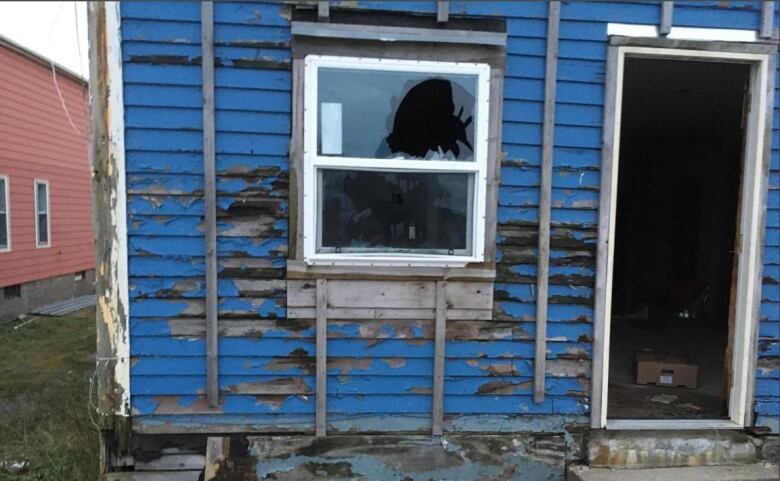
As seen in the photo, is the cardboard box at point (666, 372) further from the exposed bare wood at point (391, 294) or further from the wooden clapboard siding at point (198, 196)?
the wooden clapboard siding at point (198, 196)

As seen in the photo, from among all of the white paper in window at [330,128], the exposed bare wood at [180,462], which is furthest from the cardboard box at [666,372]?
the exposed bare wood at [180,462]

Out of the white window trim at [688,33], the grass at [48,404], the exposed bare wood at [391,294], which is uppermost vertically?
the white window trim at [688,33]

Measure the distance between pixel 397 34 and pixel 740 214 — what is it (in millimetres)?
2277

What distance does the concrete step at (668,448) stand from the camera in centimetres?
314

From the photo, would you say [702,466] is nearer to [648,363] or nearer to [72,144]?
[648,363]

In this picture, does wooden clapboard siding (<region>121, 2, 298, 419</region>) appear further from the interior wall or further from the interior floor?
the interior wall

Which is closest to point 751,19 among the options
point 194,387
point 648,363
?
point 648,363

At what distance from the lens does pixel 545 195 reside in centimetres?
300

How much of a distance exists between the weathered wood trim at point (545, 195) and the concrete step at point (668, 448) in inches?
19.5

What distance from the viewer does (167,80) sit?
2.80 m

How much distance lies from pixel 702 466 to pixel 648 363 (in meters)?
0.89

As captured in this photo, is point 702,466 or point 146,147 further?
point 702,466

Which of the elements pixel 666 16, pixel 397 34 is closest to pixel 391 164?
pixel 397 34

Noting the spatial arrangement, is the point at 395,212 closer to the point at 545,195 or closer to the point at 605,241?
the point at 545,195
